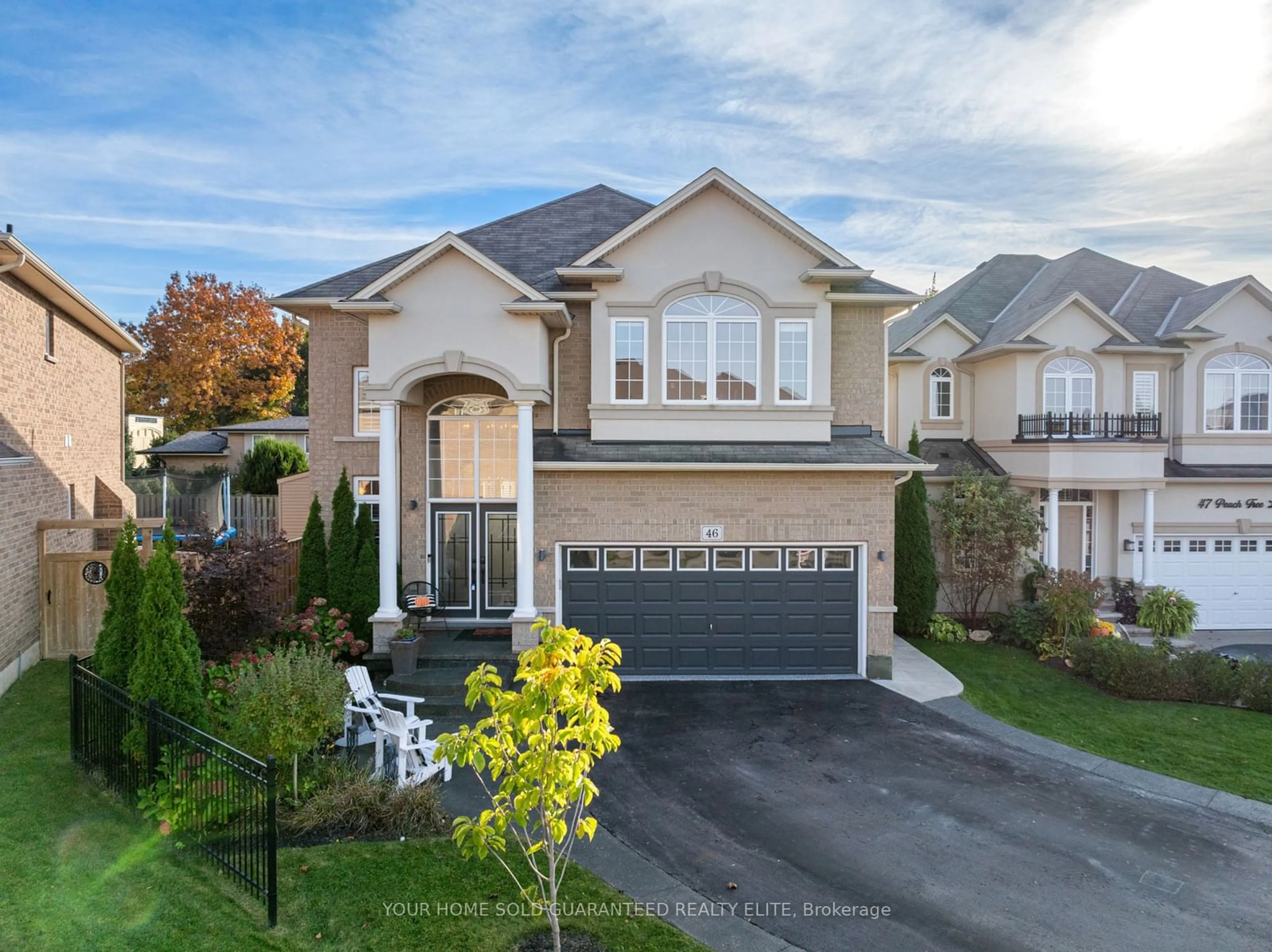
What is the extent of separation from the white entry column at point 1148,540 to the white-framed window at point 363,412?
55.5 ft

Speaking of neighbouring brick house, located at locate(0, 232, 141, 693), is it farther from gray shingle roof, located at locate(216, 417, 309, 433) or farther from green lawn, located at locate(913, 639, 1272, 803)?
green lawn, located at locate(913, 639, 1272, 803)

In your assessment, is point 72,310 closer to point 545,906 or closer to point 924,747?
point 545,906

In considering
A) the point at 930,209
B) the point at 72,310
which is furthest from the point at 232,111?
the point at 930,209

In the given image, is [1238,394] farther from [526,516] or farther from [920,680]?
[526,516]

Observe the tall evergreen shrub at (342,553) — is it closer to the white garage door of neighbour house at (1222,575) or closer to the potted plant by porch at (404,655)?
the potted plant by porch at (404,655)

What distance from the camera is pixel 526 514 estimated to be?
1232 cm

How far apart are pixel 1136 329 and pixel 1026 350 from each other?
136 inches

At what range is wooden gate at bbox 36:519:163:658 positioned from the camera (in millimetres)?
11953

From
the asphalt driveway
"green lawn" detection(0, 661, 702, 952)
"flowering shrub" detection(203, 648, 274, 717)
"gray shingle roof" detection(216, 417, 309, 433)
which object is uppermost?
"gray shingle roof" detection(216, 417, 309, 433)

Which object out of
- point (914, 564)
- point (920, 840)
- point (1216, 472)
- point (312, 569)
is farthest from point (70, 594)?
point (1216, 472)

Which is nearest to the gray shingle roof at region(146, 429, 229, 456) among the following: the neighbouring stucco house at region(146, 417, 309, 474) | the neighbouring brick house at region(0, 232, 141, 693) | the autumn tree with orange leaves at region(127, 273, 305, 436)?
the neighbouring stucco house at region(146, 417, 309, 474)

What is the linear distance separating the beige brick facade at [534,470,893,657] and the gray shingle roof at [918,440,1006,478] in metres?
5.79

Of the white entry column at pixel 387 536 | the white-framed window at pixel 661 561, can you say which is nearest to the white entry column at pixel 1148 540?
the white-framed window at pixel 661 561

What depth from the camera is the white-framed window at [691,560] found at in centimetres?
1288
